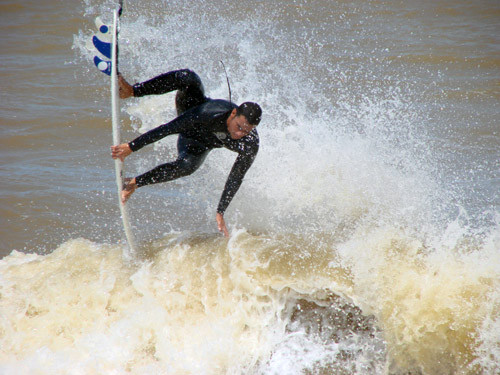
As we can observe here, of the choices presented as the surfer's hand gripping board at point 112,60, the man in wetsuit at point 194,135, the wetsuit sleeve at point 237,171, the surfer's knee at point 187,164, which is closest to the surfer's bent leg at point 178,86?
the man in wetsuit at point 194,135

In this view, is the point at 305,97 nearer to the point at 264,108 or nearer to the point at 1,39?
the point at 264,108

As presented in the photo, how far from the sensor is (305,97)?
7887 mm

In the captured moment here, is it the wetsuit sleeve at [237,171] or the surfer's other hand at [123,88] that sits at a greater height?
the surfer's other hand at [123,88]

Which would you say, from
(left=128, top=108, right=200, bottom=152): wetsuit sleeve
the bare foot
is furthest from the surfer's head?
the bare foot

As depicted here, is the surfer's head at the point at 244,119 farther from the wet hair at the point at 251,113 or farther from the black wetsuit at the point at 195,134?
the black wetsuit at the point at 195,134

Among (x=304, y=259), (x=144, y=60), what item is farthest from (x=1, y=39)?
(x=304, y=259)

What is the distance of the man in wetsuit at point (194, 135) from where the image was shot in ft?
13.0

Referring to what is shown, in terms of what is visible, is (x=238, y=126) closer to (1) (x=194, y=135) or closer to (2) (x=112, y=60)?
(1) (x=194, y=135)

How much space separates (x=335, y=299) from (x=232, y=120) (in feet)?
→ 5.25

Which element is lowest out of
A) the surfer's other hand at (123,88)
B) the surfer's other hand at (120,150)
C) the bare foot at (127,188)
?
the bare foot at (127,188)

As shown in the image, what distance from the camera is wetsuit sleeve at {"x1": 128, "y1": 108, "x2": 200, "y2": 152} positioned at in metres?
3.94

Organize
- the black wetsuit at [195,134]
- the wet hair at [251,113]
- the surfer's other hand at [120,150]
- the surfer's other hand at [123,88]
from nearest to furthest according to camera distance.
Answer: the wet hair at [251,113] < the surfer's other hand at [120,150] < the black wetsuit at [195,134] < the surfer's other hand at [123,88]

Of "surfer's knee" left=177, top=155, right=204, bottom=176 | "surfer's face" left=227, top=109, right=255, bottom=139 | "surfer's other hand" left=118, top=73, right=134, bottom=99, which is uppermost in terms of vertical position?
"surfer's other hand" left=118, top=73, right=134, bottom=99

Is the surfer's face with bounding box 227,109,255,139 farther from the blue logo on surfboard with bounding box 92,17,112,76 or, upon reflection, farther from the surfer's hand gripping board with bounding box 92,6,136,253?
the blue logo on surfboard with bounding box 92,17,112,76
